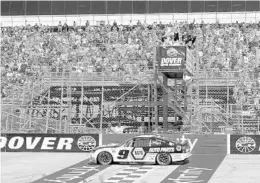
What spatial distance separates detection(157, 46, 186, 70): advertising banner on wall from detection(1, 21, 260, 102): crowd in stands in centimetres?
189

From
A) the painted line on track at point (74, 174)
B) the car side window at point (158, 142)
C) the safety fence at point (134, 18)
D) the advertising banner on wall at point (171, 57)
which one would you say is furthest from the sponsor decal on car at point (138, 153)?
the safety fence at point (134, 18)

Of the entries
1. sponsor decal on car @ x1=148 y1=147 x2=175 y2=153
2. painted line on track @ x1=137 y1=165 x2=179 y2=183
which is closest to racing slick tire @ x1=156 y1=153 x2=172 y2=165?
sponsor decal on car @ x1=148 y1=147 x2=175 y2=153

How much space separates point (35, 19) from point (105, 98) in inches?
489

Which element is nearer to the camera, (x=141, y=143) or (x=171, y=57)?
(x=141, y=143)

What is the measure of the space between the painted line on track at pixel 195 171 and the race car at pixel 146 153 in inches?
24.3

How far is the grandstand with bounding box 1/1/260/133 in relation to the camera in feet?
81.7

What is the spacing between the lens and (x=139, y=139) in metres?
19.2

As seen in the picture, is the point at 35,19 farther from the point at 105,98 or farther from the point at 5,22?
the point at 105,98

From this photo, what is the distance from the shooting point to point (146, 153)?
1884cm

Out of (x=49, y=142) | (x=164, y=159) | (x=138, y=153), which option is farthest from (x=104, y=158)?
(x=49, y=142)

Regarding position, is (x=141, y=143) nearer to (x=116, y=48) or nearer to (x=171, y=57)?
(x=171, y=57)

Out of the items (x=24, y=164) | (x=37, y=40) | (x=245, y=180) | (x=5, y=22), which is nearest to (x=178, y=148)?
(x=245, y=180)

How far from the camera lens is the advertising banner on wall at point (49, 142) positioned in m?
24.2

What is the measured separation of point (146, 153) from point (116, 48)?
14.4 m
